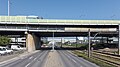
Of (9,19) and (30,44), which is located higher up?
(9,19)

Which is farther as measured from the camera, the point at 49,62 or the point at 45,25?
the point at 45,25

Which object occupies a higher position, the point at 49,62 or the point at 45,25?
the point at 45,25

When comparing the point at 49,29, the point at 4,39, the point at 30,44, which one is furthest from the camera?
the point at 4,39

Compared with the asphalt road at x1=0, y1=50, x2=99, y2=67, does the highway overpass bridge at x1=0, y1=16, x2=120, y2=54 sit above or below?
above

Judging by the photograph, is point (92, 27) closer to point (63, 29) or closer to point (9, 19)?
point (63, 29)

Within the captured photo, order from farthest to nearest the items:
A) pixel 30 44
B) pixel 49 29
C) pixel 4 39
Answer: pixel 4 39 → pixel 49 29 → pixel 30 44

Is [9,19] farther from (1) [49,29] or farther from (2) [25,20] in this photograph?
(1) [49,29]

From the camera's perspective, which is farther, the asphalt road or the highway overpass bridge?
the highway overpass bridge

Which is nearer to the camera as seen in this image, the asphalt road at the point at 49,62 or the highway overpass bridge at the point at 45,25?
the asphalt road at the point at 49,62

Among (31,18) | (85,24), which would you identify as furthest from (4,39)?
(85,24)

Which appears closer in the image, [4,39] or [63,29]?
A: [63,29]

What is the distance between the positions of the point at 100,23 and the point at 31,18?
990 inches

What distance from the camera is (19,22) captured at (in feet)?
336

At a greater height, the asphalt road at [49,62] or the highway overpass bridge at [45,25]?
the highway overpass bridge at [45,25]
